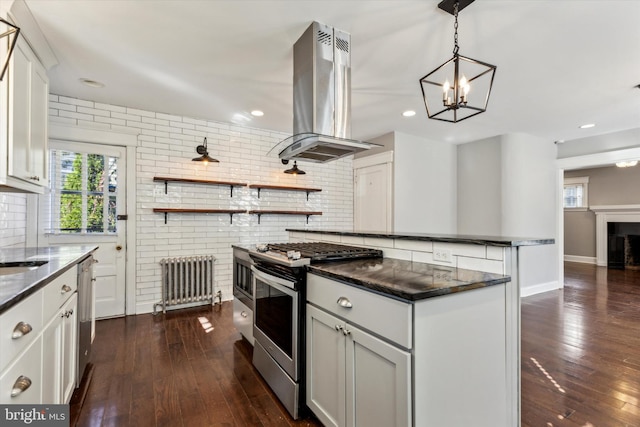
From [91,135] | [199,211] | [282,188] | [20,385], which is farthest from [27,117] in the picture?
[282,188]

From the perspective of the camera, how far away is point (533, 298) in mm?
4777

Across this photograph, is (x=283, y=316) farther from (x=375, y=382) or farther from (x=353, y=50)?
(x=353, y=50)

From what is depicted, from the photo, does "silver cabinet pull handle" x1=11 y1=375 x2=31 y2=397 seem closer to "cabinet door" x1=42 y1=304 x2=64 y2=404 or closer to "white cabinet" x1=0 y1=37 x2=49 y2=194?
"cabinet door" x1=42 y1=304 x2=64 y2=404

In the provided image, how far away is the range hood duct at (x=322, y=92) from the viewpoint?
2.29 metres

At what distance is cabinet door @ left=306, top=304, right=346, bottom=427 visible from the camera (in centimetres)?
160

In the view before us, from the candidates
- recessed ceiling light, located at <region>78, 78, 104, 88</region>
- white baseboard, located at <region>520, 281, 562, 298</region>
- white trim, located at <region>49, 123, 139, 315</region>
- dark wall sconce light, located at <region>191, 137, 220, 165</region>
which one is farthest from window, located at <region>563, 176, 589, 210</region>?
recessed ceiling light, located at <region>78, 78, 104, 88</region>

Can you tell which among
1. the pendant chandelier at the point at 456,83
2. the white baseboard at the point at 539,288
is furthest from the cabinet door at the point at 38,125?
the white baseboard at the point at 539,288

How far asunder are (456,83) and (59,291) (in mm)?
2561

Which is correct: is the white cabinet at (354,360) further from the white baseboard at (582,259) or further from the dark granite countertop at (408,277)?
the white baseboard at (582,259)

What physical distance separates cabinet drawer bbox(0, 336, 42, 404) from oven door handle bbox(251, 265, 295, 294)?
1209 millimetres

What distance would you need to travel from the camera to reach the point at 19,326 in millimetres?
1185

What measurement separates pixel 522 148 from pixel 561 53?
8.83ft

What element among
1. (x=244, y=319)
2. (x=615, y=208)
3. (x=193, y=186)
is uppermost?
(x=193, y=186)

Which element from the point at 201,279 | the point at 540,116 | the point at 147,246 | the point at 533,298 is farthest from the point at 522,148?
the point at 147,246
